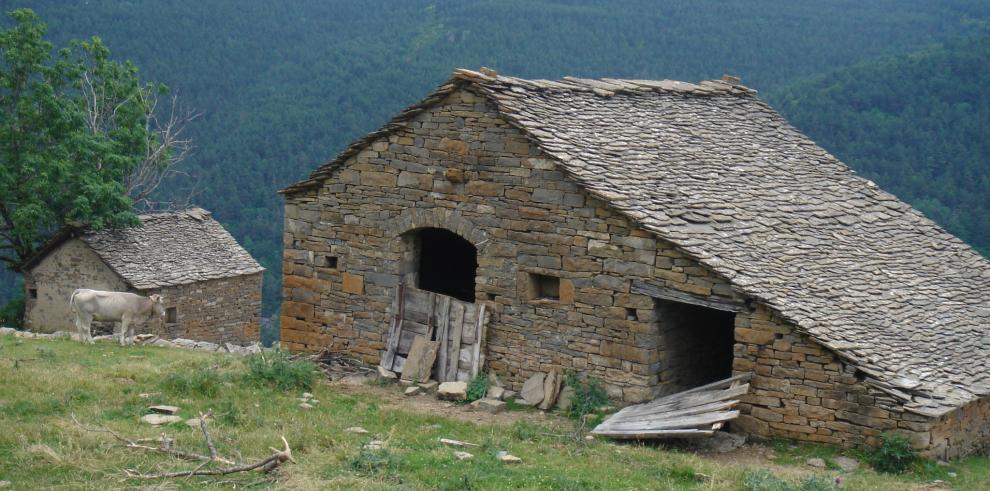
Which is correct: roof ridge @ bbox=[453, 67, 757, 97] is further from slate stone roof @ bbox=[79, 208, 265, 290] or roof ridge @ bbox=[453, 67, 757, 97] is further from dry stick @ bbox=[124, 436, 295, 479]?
slate stone roof @ bbox=[79, 208, 265, 290]

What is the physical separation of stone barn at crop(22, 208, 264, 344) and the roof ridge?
40.8 feet

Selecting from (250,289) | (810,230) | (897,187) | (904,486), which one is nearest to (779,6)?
(897,187)

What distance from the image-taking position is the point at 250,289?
28.0 m

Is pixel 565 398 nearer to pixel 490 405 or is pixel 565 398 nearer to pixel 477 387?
pixel 490 405

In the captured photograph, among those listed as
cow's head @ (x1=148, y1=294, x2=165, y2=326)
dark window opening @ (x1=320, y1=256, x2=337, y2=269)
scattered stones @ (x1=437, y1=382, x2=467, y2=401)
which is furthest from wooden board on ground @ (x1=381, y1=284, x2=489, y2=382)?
cow's head @ (x1=148, y1=294, x2=165, y2=326)

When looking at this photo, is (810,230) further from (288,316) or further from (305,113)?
(305,113)

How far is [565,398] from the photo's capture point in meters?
14.1

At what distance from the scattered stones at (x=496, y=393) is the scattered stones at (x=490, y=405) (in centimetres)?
14

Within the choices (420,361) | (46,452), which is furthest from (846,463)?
(46,452)

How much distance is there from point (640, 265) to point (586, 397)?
178 cm

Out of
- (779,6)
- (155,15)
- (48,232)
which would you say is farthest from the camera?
(779,6)

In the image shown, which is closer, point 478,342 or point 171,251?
point 478,342

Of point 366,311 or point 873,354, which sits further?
point 366,311

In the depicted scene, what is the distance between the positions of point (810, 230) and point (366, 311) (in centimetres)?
621
